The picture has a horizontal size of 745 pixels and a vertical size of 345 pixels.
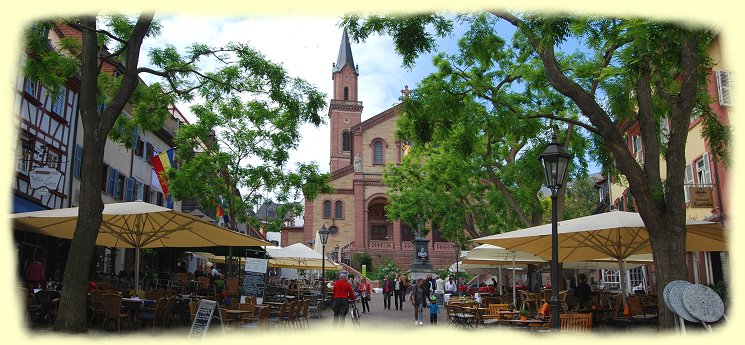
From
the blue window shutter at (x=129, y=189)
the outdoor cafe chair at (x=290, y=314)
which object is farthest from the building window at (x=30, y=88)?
the outdoor cafe chair at (x=290, y=314)

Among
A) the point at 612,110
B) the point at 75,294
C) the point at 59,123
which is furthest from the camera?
the point at 59,123

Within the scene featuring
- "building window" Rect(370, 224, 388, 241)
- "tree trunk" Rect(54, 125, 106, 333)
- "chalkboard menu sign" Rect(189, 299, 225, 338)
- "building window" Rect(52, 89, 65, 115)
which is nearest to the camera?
"chalkboard menu sign" Rect(189, 299, 225, 338)

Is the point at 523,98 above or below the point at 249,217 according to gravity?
above

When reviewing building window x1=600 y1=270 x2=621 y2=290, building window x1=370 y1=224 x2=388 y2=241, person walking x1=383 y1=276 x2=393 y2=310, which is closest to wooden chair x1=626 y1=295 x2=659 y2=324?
person walking x1=383 y1=276 x2=393 y2=310

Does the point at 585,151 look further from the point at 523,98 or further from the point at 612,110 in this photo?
the point at 612,110

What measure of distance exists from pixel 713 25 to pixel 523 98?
1115 centimetres

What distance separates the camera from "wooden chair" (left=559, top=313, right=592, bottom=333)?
10469 mm

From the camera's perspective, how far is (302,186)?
27.4 meters

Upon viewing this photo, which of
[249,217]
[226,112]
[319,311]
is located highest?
[226,112]

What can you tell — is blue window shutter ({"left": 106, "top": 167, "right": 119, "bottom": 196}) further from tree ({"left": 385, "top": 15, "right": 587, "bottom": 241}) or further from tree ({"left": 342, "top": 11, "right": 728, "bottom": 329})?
tree ({"left": 342, "top": 11, "right": 728, "bottom": 329})

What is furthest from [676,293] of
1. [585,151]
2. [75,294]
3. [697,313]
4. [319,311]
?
[319,311]

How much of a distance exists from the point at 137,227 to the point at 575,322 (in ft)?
29.7

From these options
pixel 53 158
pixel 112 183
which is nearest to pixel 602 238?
pixel 53 158

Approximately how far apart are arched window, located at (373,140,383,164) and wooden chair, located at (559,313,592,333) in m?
58.0
